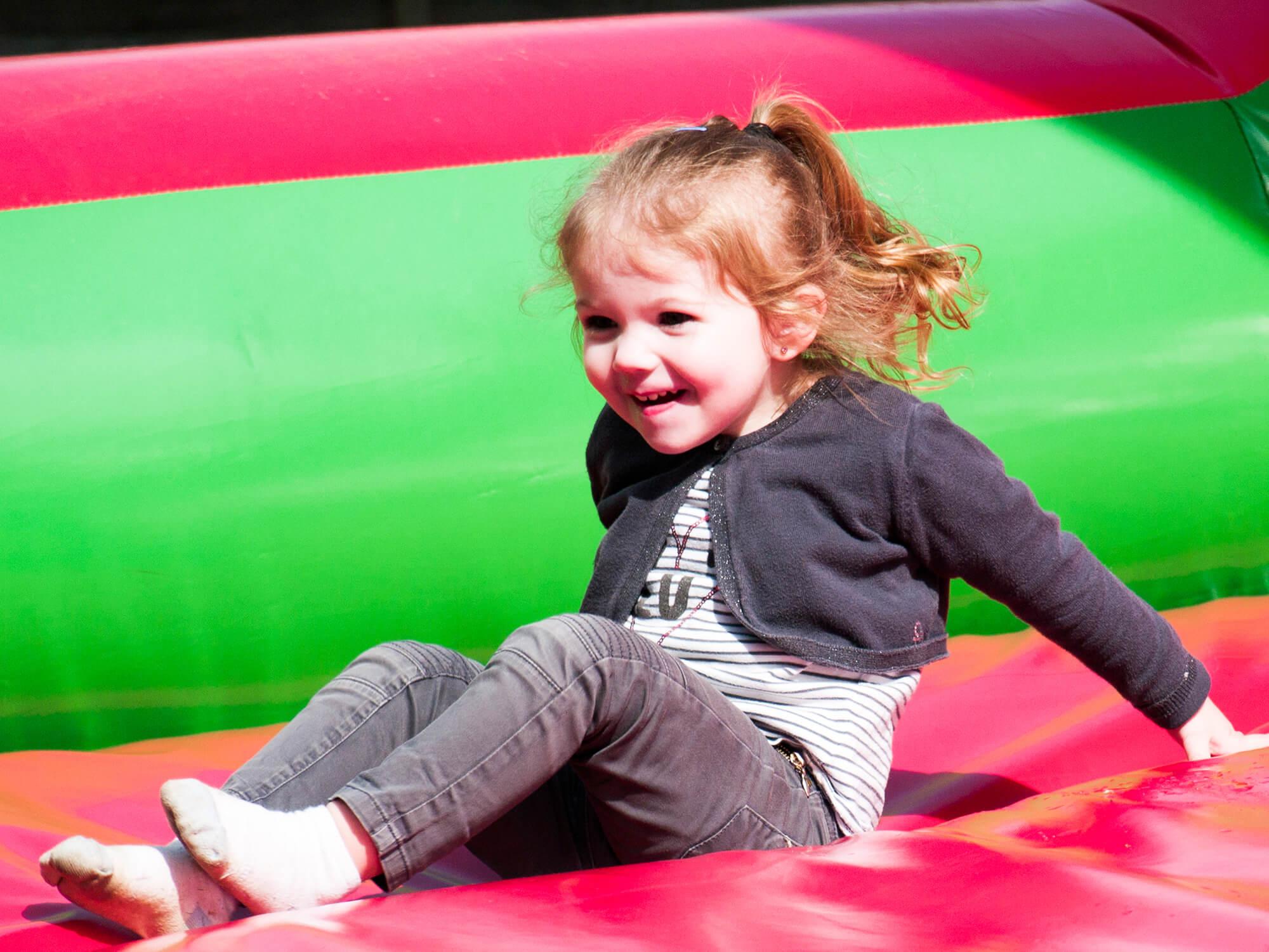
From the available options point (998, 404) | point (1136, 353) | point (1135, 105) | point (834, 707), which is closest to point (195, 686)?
point (834, 707)

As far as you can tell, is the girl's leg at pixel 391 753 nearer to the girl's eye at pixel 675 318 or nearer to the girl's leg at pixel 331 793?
the girl's leg at pixel 331 793

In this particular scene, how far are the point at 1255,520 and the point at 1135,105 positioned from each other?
52 cm

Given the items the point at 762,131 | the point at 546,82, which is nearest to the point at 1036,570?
the point at 762,131

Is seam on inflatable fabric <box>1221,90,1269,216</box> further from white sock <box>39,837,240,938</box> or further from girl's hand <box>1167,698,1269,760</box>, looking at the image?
white sock <box>39,837,240,938</box>

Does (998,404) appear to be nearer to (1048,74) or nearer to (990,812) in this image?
(1048,74)

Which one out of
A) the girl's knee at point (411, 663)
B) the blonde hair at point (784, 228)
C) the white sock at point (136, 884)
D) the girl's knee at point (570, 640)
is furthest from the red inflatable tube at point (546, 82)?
the white sock at point (136, 884)

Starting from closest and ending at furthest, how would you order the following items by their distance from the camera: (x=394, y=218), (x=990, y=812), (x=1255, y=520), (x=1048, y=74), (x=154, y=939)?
(x=154, y=939)
(x=990, y=812)
(x=394, y=218)
(x=1255, y=520)
(x=1048, y=74)

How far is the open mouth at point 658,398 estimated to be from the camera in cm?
110

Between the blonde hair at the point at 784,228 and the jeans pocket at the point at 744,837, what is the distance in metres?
0.36

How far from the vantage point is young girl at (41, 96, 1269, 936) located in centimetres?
100

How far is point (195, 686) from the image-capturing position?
4.39ft

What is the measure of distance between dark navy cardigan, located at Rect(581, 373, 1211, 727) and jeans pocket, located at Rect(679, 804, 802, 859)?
5.2 inches

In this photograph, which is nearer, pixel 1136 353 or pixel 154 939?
pixel 154 939

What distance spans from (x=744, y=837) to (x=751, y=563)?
208mm
